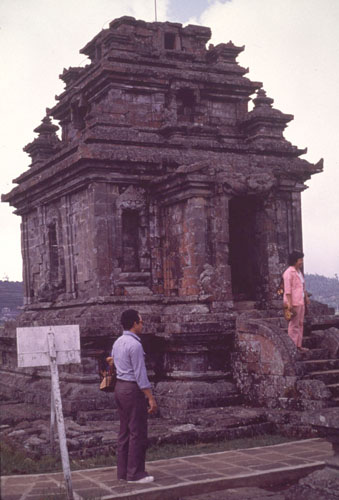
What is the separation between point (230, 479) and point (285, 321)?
5.49m

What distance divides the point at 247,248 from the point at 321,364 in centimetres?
400


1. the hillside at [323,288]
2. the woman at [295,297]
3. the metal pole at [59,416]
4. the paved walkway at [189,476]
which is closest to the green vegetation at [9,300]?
the woman at [295,297]

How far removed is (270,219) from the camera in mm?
14766

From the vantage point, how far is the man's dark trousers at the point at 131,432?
25.9 feet

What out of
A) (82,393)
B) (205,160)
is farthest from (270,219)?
(82,393)

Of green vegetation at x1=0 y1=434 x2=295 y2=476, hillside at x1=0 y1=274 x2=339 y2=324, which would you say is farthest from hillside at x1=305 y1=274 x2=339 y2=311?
green vegetation at x1=0 y1=434 x2=295 y2=476

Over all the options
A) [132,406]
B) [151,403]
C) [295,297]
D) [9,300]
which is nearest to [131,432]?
[132,406]

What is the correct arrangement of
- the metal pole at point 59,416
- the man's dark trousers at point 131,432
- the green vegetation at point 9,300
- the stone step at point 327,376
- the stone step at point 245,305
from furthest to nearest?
the green vegetation at point 9,300, the stone step at point 245,305, the stone step at point 327,376, the man's dark trousers at point 131,432, the metal pole at point 59,416

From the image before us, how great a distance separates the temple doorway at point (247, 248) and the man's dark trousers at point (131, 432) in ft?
23.5

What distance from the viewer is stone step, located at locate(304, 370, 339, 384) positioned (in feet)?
37.5

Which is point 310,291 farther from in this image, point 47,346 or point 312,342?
point 47,346

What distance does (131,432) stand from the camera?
7.92 m

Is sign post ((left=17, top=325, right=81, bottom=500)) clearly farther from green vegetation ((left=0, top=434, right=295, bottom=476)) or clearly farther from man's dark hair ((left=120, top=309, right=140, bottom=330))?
green vegetation ((left=0, top=434, right=295, bottom=476))

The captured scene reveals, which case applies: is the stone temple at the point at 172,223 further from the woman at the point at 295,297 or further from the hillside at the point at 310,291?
the hillside at the point at 310,291
